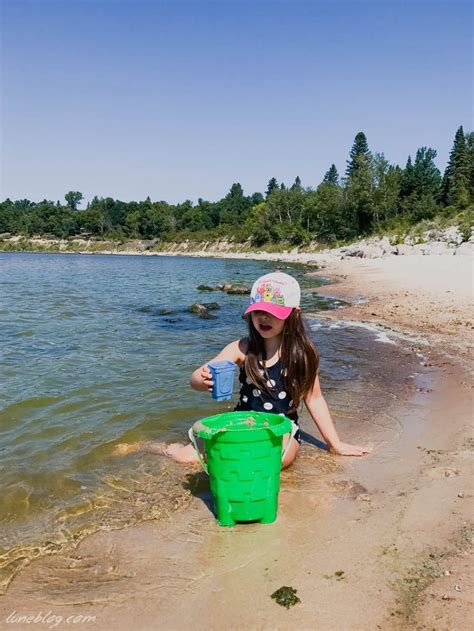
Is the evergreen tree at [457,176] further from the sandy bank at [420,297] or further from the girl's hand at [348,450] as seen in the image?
the girl's hand at [348,450]

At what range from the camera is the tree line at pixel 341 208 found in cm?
6334

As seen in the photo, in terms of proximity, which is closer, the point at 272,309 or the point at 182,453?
the point at 272,309

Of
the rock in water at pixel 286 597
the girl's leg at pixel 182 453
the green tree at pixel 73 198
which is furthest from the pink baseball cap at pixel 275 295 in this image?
the green tree at pixel 73 198

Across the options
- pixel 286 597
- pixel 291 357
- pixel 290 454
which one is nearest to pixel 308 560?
pixel 286 597

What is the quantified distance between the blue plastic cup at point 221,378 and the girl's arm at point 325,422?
2.97 feet

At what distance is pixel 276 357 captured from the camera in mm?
Result: 4316

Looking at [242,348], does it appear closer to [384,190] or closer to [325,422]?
[325,422]

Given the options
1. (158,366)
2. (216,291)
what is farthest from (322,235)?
(158,366)

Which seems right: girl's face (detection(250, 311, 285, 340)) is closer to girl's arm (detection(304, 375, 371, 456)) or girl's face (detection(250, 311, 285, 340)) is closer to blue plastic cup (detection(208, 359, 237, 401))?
blue plastic cup (detection(208, 359, 237, 401))

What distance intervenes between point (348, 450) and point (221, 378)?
1615mm

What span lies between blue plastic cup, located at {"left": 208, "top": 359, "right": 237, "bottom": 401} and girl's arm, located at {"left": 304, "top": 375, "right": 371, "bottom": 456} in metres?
0.90

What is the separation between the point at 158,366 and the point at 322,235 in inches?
2693

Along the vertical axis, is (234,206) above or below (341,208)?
above

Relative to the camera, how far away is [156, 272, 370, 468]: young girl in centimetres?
401
